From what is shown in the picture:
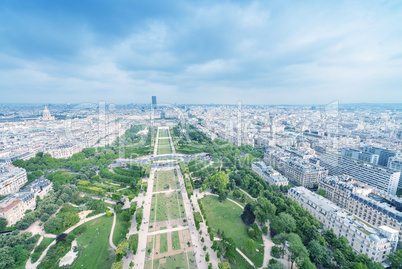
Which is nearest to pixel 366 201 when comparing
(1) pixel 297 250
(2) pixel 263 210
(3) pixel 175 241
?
(2) pixel 263 210

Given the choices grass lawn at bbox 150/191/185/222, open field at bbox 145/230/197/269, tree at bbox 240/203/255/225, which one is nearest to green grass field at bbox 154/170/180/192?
grass lawn at bbox 150/191/185/222

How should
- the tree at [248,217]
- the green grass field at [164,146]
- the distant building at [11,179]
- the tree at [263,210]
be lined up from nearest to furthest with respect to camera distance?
1. the tree at [263,210]
2. the tree at [248,217]
3. the distant building at [11,179]
4. the green grass field at [164,146]

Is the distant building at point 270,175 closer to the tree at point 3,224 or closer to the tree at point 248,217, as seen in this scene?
the tree at point 248,217

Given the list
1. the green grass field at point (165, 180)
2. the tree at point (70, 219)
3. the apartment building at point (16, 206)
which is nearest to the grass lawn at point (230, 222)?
the green grass field at point (165, 180)

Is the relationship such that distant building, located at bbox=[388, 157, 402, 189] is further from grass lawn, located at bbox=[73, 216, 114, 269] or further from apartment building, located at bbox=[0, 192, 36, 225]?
apartment building, located at bbox=[0, 192, 36, 225]

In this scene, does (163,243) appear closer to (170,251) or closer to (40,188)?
(170,251)

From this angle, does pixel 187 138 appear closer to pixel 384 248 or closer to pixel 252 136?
pixel 252 136
